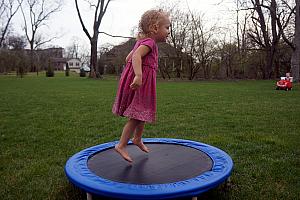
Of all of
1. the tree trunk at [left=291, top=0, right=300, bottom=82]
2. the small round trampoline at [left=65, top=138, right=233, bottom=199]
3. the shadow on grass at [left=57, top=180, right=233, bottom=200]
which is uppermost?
the tree trunk at [left=291, top=0, right=300, bottom=82]

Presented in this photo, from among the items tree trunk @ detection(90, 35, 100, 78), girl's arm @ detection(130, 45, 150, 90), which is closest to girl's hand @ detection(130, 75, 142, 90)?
girl's arm @ detection(130, 45, 150, 90)

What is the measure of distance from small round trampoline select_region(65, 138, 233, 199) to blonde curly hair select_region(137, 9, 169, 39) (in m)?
1.09

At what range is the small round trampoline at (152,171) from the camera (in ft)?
6.24

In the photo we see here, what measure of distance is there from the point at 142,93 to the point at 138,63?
248mm

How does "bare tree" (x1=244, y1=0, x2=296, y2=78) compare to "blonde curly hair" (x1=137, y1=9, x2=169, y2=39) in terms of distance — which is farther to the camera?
"bare tree" (x1=244, y1=0, x2=296, y2=78)

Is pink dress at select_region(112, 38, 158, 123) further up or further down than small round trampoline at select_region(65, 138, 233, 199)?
further up

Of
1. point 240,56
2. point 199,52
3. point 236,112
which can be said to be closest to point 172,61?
point 199,52

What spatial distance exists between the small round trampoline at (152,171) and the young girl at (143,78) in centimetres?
20

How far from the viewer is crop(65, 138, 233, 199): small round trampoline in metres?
1.90

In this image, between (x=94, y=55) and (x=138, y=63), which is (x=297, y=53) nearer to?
(x=94, y=55)

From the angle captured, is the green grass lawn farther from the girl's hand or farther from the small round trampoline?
the girl's hand

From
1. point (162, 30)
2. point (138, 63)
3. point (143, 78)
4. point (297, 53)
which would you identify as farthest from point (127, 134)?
point (297, 53)

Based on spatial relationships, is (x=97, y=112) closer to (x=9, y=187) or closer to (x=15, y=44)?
(x=9, y=187)

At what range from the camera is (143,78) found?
7.78 ft
